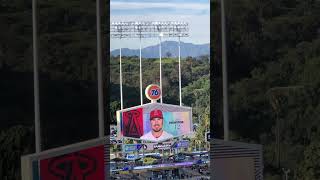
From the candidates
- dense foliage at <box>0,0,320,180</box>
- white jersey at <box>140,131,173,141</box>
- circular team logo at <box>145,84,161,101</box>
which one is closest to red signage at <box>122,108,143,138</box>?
white jersey at <box>140,131,173,141</box>

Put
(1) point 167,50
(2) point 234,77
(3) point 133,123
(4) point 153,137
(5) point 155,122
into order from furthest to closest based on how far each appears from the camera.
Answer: (5) point 155,122
(1) point 167,50
(4) point 153,137
(3) point 133,123
(2) point 234,77

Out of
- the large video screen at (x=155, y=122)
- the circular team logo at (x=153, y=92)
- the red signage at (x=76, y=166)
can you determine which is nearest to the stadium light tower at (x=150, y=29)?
the circular team logo at (x=153, y=92)

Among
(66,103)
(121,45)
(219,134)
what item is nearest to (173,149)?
(121,45)

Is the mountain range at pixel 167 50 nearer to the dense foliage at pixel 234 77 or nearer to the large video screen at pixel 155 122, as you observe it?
the large video screen at pixel 155 122

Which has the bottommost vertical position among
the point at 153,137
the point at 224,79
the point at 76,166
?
the point at 153,137

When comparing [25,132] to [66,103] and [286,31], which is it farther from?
[286,31]

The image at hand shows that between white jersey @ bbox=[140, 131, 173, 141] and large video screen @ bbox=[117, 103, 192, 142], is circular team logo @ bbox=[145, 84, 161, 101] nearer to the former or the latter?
large video screen @ bbox=[117, 103, 192, 142]

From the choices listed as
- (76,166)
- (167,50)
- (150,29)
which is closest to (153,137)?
(167,50)

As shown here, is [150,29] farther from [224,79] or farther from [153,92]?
[224,79]
